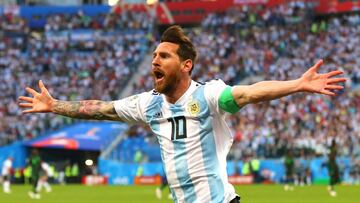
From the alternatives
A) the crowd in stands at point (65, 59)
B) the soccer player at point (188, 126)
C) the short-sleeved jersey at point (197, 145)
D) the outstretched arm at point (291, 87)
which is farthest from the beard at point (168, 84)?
the crowd in stands at point (65, 59)

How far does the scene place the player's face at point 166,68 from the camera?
732 centimetres

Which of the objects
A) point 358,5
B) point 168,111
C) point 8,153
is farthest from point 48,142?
point 168,111

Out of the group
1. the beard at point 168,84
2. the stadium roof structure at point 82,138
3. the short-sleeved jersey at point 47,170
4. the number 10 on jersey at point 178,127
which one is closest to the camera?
the beard at point 168,84

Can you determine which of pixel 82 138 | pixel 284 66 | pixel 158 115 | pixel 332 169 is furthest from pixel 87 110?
pixel 284 66

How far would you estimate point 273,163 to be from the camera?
1709 inches

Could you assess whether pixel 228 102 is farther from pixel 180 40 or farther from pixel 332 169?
pixel 332 169

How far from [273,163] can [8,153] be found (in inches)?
543

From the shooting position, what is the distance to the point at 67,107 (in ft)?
27.9

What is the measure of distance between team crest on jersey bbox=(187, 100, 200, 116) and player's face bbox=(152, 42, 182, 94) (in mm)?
196

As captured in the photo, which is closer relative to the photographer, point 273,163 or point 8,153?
point 273,163

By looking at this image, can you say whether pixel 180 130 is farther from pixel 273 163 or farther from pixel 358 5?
pixel 358 5

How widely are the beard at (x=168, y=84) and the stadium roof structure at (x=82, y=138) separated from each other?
1576 inches

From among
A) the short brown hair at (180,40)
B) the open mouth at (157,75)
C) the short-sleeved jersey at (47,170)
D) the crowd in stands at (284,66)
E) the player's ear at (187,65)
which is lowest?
the short-sleeved jersey at (47,170)

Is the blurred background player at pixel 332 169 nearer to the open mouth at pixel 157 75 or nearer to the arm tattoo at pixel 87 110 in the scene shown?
the arm tattoo at pixel 87 110
